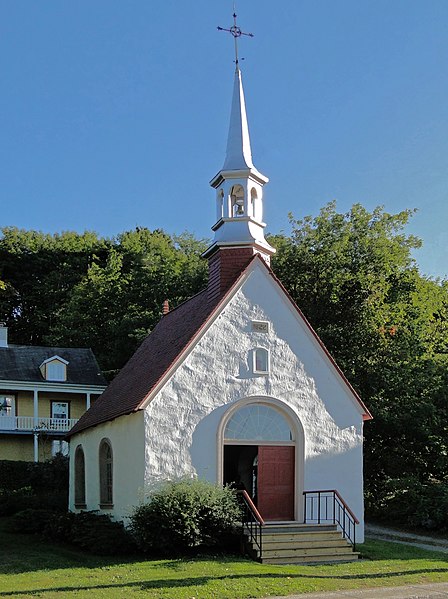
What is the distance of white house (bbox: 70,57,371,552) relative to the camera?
18.9 metres

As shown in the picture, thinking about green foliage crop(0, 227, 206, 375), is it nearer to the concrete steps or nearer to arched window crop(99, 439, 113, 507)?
arched window crop(99, 439, 113, 507)

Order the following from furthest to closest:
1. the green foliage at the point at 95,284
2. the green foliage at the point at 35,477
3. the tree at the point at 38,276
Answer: the tree at the point at 38,276 → the green foliage at the point at 95,284 → the green foliage at the point at 35,477

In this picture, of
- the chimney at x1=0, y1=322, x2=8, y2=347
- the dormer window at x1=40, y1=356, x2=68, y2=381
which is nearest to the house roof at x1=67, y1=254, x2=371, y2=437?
the dormer window at x1=40, y1=356, x2=68, y2=381

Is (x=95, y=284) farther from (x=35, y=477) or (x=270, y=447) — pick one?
(x=270, y=447)

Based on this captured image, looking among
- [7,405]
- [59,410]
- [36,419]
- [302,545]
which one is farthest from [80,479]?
[59,410]

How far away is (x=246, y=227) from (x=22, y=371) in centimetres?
2118

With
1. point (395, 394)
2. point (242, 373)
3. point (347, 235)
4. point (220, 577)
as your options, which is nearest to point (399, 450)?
point (395, 394)

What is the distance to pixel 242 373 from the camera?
19.9 metres

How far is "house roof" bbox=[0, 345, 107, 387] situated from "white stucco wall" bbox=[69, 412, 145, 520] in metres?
15.7

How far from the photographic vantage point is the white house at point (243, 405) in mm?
18938

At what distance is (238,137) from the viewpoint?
2328 centimetres

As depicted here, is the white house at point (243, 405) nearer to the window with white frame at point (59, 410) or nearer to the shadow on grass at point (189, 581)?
the shadow on grass at point (189, 581)

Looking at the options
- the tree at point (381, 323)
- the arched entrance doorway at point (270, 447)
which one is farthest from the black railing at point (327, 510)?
the tree at point (381, 323)

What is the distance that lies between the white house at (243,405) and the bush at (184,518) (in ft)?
3.28
